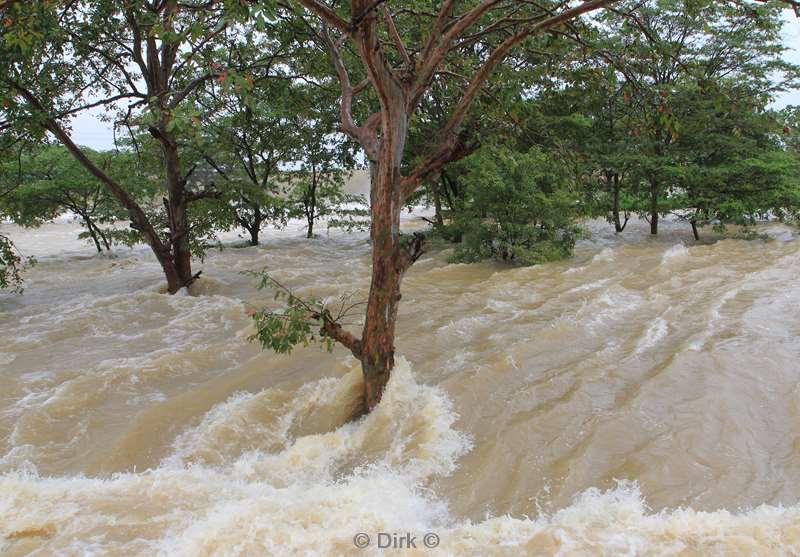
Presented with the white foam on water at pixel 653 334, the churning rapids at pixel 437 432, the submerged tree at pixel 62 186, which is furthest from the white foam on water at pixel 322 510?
the submerged tree at pixel 62 186

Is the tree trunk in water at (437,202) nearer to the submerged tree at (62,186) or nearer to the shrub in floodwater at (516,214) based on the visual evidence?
the shrub in floodwater at (516,214)

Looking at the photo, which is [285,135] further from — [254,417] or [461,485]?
[461,485]

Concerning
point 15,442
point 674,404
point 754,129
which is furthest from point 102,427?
point 754,129

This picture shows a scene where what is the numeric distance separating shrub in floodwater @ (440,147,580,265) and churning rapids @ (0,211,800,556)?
2753mm

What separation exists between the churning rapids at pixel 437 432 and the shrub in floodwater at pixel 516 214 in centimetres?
275

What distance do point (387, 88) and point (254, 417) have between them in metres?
2.77

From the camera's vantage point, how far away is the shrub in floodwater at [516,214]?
9.99 m

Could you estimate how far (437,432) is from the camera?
3938 millimetres

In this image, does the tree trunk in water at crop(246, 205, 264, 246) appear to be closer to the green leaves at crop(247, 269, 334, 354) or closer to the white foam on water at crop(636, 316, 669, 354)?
the white foam on water at crop(636, 316, 669, 354)

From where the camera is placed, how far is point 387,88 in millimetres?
3467

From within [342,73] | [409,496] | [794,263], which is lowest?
[409,496]

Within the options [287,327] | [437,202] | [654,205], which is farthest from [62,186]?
[654,205]

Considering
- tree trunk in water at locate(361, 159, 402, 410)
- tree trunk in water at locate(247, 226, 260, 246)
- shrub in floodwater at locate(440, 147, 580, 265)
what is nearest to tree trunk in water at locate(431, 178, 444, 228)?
shrub in floodwater at locate(440, 147, 580, 265)

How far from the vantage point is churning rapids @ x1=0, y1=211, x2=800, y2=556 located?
288cm
